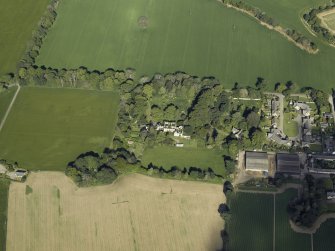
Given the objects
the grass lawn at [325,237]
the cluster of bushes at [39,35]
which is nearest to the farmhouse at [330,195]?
the grass lawn at [325,237]

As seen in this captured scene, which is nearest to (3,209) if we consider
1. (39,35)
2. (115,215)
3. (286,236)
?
(115,215)

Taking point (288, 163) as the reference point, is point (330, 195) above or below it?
below

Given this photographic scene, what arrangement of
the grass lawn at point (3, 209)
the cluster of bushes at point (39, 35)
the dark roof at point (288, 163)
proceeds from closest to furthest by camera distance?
the grass lawn at point (3, 209), the dark roof at point (288, 163), the cluster of bushes at point (39, 35)

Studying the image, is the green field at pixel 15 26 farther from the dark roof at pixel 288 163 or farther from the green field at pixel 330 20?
the green field at pixel 330 20

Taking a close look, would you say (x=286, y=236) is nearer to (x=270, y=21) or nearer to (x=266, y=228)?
(x=266, y=228)

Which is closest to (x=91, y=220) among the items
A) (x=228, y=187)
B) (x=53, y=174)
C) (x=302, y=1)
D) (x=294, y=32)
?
(x=53, y=174)

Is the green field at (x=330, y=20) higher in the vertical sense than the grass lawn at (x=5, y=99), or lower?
higher

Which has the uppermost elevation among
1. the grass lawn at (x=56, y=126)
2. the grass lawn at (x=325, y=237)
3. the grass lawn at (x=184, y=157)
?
the grass lawn at (x=56, y=126)
